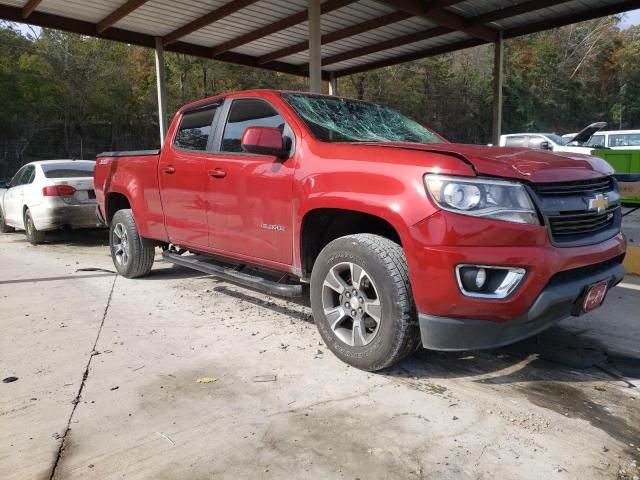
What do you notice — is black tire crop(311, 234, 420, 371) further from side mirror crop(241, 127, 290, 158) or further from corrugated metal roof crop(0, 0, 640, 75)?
corrugated metal roof crop(0, 0, 640, 75)

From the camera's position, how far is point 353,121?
4.30m

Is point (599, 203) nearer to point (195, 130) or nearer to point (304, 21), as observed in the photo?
point (195, 130)

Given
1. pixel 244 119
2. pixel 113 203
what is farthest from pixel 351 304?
pixel 113 203

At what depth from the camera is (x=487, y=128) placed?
1737 inches

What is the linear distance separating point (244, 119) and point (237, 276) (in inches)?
51.4

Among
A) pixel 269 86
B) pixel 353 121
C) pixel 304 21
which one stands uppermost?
pixel 269 86

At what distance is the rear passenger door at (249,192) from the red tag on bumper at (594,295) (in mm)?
1928

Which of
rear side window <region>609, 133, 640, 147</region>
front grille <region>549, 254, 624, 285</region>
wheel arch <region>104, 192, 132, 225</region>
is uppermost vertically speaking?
A: rear side window <region>609, 133, 640, 147</region>

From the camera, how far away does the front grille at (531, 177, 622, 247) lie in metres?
2.90

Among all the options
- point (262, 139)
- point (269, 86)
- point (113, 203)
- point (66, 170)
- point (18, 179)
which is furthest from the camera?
point (269, 86)

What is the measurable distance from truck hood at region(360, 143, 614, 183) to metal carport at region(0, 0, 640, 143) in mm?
6987

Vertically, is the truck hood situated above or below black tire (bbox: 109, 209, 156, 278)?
above

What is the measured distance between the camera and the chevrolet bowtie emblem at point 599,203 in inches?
124

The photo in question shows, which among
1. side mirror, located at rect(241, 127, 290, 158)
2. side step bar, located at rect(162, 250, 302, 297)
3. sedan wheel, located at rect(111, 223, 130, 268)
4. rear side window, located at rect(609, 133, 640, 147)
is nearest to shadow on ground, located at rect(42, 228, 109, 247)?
sedan wheel, located at rect(111, 223, 130, 268)
